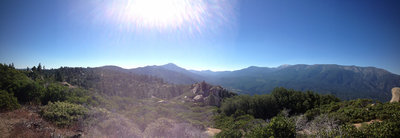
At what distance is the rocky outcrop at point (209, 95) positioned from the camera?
5651 centimetres

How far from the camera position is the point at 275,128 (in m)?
8.59

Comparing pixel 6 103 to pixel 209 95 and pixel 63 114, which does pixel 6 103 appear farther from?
pixel 209 95

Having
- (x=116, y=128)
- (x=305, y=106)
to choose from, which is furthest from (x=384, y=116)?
(x=116, y=128)

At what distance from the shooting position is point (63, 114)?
11156mm

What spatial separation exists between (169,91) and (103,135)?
239 feet

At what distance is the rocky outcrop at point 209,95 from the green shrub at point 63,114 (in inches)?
1830

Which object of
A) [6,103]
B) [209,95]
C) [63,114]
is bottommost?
[209,95]

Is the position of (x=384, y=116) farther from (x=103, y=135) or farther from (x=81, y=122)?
(x=81, y=122)

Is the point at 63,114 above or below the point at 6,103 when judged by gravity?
below

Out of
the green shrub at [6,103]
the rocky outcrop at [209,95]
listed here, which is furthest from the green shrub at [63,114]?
the rocky outcrop at [209,95]

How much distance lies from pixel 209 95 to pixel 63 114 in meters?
50.9

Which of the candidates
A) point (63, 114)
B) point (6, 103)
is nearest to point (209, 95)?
point (63, 114)

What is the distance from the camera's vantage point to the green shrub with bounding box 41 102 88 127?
10634mm

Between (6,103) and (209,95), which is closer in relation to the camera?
(6,103)
